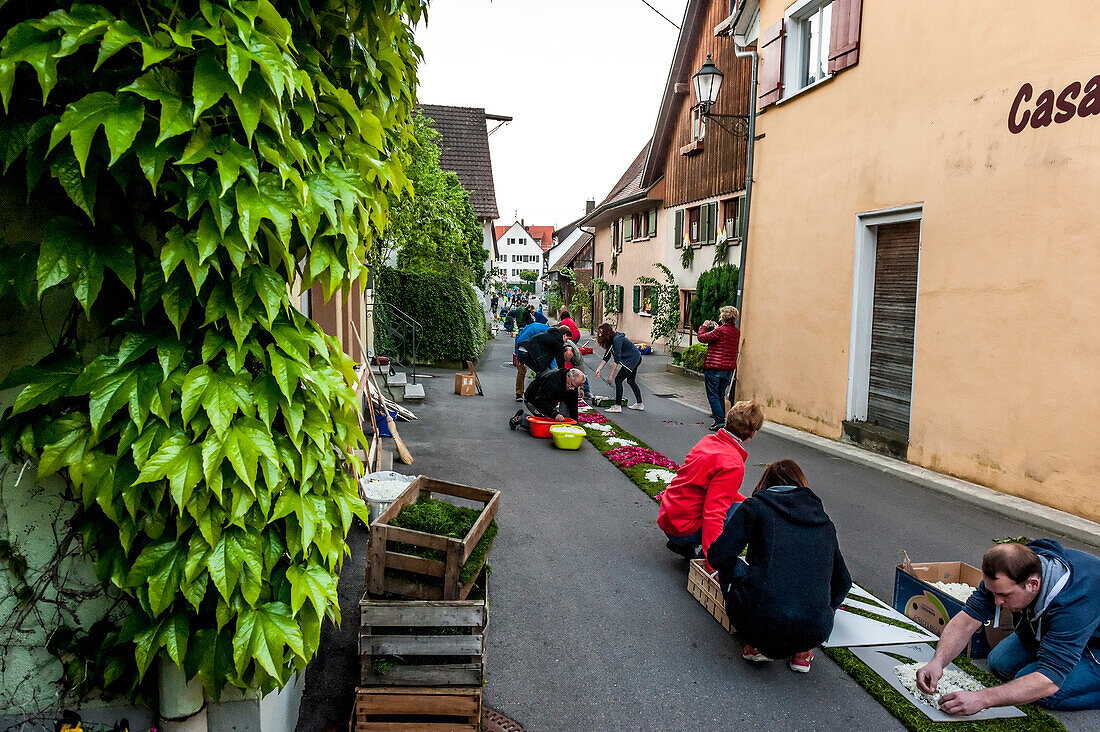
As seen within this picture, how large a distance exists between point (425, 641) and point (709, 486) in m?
2.42

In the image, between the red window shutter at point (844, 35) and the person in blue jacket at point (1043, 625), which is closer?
the person in blue jacket at point (1043, 625)

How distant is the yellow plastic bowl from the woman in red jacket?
3.93 metres

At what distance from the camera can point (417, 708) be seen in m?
3.28

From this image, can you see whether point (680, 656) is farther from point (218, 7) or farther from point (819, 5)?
point (819, 5)

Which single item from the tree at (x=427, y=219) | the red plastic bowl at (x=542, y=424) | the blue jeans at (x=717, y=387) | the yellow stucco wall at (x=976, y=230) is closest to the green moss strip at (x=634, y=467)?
the red plastic bowl at (x=542, y=424)

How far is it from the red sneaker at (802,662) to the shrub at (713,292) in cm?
1354

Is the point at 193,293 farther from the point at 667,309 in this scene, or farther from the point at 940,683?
the point at 667,309

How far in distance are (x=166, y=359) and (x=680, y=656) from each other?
11.0ft

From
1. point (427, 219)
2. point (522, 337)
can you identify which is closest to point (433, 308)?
point (427, 219)

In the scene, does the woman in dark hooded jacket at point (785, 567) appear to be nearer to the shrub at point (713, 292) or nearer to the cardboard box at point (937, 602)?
the cardboard box at point (937, 602)

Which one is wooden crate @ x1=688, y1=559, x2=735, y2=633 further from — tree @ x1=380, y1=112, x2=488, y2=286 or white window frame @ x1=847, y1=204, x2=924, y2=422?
tree @ x1=380, y1=112, x2=488, y2=286

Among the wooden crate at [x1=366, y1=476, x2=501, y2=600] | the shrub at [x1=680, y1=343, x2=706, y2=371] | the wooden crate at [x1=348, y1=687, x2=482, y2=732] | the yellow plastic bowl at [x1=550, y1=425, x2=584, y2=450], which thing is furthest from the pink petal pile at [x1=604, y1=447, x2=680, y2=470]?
the shrub at [x1=680, y1=343, x2=706, y2=371]

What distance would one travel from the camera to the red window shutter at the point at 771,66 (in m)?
12.7

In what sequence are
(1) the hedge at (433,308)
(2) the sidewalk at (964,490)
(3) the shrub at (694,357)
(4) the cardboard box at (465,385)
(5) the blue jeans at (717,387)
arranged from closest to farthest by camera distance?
(2) the sidewalk at (964,490) → (5) the blue jeans at (717,387) → (4) the cardboard box at (465,385) → (1) the hedge at (433,308) → (3) the shrub at (694,357)
